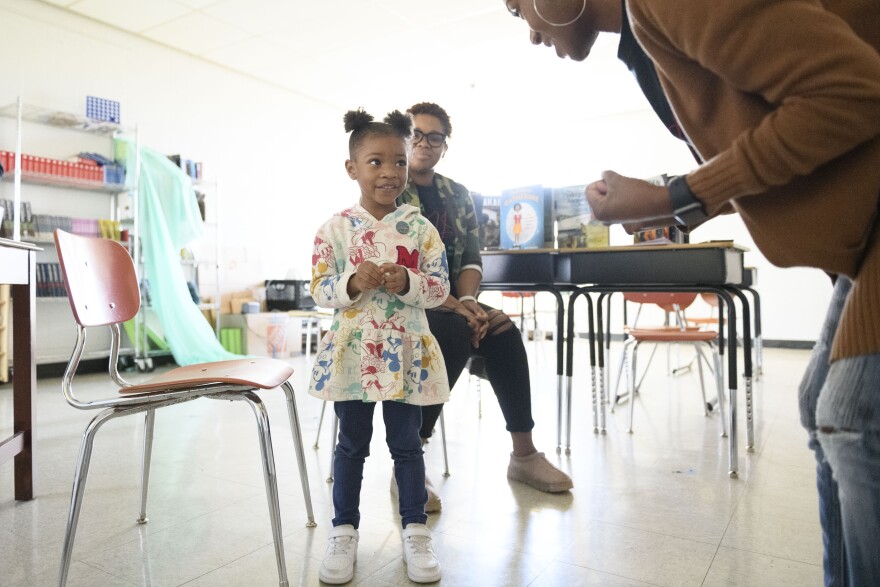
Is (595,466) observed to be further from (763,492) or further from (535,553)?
(535,553)

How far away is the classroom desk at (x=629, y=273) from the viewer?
6.63 ft

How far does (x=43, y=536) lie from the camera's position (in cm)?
146

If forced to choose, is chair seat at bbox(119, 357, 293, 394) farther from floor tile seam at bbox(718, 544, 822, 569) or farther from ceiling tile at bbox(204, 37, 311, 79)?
ceiling tile at bbox(204, 37, 311, 79)

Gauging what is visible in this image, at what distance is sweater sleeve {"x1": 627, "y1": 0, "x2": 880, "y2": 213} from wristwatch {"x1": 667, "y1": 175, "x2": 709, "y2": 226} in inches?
1.0

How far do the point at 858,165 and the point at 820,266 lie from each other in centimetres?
10

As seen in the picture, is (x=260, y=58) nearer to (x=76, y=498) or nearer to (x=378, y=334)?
(x=378, y=334)

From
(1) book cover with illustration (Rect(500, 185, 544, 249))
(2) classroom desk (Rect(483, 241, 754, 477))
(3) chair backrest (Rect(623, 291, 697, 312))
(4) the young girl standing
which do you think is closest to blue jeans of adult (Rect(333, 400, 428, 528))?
(4) the young girl standing

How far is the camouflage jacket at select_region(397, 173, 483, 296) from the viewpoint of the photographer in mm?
1895

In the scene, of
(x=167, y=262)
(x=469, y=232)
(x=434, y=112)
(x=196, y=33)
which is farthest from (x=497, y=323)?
(x=196, y=33)

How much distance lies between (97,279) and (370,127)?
718 mm

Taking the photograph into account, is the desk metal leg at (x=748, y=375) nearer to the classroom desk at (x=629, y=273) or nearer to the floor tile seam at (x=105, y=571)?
the classroom desk at (x=629, y=273)

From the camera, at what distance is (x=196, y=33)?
4.91m

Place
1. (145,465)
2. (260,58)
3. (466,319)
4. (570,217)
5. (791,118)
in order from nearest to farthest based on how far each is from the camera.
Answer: (791,118)
(145,465)
(466,319)
(570,217)
(260,58)

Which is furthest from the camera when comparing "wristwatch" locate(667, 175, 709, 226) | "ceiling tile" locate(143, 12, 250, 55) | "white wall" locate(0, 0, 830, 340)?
"ceiling tile" locate(143, 12, 250, 55)
